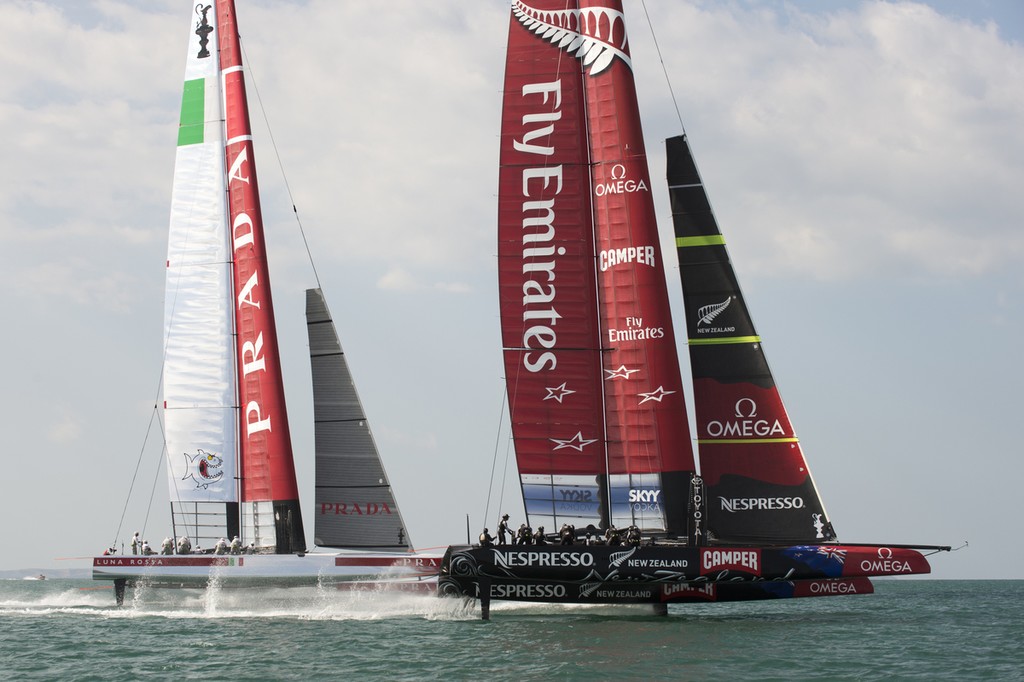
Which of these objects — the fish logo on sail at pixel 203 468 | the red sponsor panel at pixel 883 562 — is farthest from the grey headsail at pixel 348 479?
the red sponsor panel at pixel 883 562

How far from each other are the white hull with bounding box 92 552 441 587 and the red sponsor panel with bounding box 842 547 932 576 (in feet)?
30.2

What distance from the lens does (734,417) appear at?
2572 cm

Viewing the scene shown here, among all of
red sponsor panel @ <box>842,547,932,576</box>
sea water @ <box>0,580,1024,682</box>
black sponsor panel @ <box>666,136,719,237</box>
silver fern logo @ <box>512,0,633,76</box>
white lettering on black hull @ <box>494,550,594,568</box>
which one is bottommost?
sea water @ <box>0,580,1024,682</box>

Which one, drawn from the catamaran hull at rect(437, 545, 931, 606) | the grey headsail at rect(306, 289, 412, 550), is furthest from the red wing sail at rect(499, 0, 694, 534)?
the grey headsail at rect(306, 289, 412, 550)

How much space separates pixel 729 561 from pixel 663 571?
4.04 feet

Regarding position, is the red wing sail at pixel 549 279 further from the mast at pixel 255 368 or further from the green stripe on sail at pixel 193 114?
the green stripe on sail at pixel 193 114

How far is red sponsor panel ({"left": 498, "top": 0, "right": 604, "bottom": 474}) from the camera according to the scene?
2625 centimetres

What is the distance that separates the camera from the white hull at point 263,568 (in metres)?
28.5

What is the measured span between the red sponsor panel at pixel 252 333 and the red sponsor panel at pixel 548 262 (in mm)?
7824

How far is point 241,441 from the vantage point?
32219mm

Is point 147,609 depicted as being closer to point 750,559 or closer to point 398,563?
point 398,563

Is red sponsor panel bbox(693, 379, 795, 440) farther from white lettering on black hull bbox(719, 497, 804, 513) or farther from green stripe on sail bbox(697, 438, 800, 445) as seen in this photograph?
white lettering on black hull bbox(719, 497, 804, 513)

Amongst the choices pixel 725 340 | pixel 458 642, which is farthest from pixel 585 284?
pixel 458 642

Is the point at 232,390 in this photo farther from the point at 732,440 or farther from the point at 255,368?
the point at 732,440
